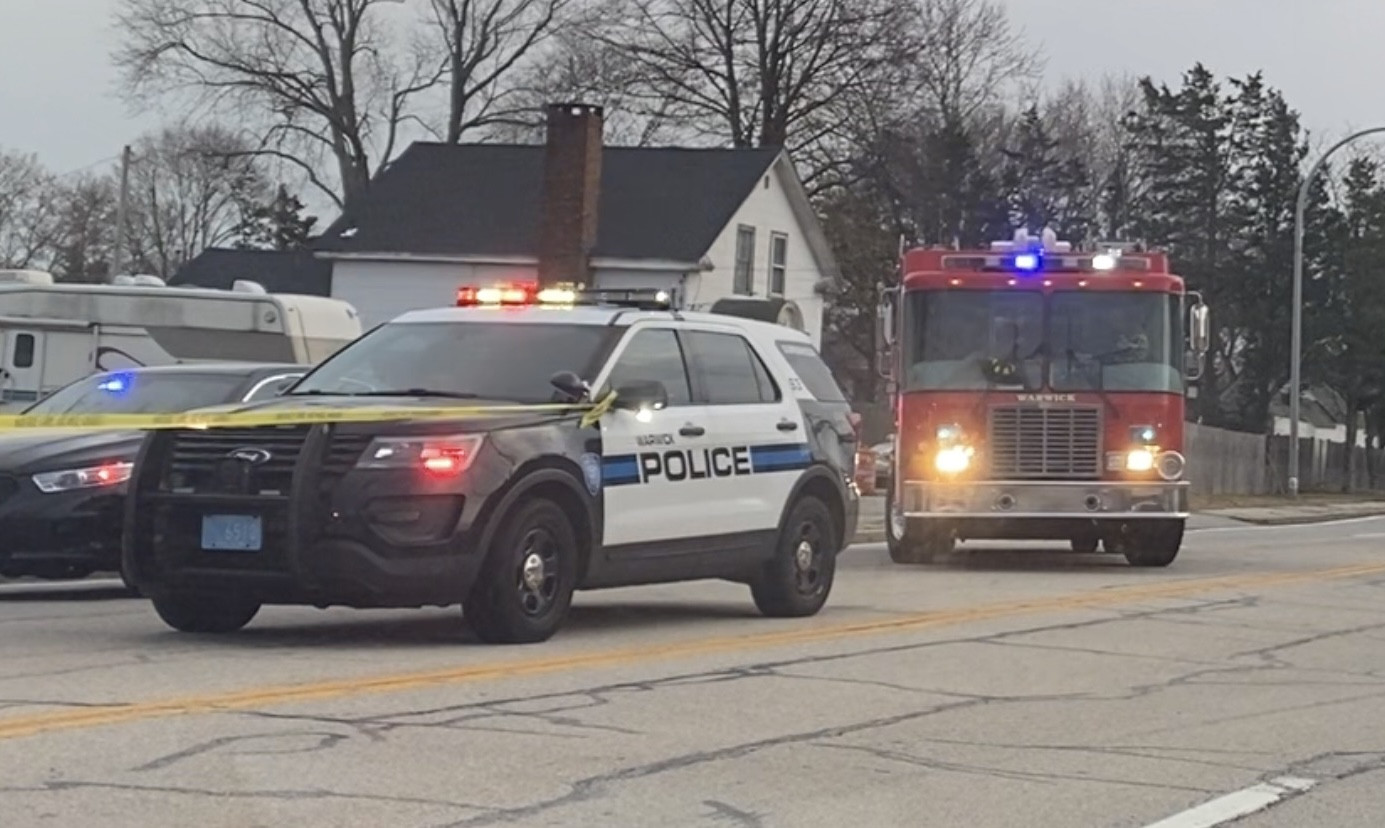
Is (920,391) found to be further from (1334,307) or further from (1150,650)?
(1334,307)

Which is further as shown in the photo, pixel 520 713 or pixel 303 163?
pixel 303 163

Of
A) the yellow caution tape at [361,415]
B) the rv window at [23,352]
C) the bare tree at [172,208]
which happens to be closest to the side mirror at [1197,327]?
the yellow caution tape at [361,415]

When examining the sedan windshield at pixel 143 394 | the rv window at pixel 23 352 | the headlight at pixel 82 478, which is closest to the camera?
the headlight at pixel 82 478

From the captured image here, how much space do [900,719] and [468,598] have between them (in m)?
2.48

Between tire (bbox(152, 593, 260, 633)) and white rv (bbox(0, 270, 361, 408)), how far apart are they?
14.3 m

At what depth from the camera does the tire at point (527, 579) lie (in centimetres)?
1090

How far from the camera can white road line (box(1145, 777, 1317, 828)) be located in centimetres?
750

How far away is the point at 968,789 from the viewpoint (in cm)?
800

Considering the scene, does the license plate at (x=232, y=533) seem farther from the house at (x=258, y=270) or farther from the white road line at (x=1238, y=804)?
the house at (x=258, y=270)

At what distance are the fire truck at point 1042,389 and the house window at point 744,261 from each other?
27395 mm

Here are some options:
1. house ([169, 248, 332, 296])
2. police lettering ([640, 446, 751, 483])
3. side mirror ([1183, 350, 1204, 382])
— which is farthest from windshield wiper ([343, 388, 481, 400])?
house ([169, 248, 332, 296])

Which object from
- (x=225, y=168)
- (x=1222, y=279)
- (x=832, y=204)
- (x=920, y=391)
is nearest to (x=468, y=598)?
(x=920, y=391)

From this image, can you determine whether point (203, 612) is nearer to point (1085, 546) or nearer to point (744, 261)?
point (1085, 546)

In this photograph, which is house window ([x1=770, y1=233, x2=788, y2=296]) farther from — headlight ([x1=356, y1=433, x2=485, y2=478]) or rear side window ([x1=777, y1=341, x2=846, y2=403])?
headlight ([x1=356, y1=433, x2=485, y2=478])
